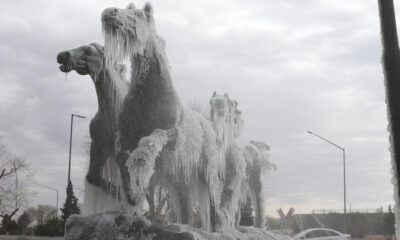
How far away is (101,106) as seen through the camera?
8.31 meters

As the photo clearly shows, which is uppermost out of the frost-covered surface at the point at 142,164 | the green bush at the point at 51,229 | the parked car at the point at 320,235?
the frost-covered surface at the point at 142,164

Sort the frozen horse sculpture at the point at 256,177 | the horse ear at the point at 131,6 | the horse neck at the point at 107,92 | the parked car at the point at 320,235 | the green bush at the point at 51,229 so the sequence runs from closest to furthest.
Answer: the horse ear at the point at 131,6 < the horse neck at the point at 107,92 < the frozen horse sculpture at the point at 256,177 < the parked car at the point at 320,235 < the green bush at the point at 51,229

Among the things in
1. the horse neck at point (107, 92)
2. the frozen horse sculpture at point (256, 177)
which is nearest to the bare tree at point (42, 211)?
the frozen horse sculpture at point (256, 177)

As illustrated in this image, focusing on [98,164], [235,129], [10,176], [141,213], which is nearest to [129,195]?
[141,213]

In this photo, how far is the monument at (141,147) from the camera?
23.9 ft

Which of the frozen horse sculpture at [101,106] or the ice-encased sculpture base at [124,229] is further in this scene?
the frozen horse sculpture at [101,106]

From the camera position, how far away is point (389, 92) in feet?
15.2

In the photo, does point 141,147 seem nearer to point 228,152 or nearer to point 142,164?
point 142,164

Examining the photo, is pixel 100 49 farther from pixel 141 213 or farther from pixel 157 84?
pixel 141 213

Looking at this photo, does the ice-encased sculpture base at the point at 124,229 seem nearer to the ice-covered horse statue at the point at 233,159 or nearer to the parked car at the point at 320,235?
the ice-covered horse statue at the point at 233,159

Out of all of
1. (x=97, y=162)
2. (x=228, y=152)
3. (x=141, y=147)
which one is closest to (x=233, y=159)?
(x=228, y=152)

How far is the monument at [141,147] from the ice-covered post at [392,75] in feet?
11.5

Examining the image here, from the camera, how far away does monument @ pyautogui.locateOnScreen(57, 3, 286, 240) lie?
7281mm

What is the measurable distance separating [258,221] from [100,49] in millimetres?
5686
